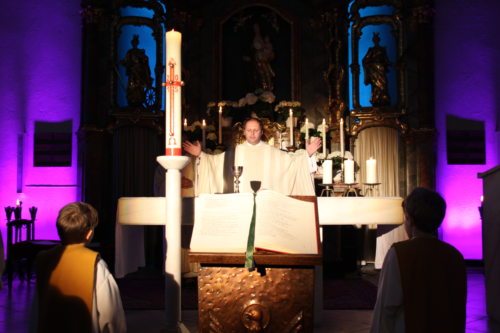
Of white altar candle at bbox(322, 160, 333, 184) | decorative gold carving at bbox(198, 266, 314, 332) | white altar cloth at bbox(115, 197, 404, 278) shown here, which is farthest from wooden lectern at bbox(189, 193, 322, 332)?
white altar candle at bbox(322, 160, 333, 184)

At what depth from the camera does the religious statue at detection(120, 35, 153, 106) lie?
8.55m

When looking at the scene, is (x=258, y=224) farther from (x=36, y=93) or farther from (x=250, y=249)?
(x=36, y=93)

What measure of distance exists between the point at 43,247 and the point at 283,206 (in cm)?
441

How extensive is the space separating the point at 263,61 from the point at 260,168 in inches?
187

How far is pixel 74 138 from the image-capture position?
8.70m

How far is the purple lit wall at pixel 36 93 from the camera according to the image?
28.2ft

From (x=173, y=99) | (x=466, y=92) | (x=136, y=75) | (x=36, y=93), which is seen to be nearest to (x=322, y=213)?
(x=173, y=99)

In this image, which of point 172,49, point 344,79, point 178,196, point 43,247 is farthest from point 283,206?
point 344,79

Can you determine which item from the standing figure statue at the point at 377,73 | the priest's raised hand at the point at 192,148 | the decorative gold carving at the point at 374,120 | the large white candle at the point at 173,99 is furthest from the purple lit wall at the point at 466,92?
the large white candle at the point at 173,99

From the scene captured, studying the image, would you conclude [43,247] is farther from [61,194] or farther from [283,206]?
[283,206]

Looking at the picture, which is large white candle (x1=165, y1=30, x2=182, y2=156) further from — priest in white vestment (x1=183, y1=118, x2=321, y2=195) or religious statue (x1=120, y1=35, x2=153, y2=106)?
religious statue (x1=120, y1=35, x2=153, y2=106)

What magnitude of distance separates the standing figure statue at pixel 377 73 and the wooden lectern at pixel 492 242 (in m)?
4.14

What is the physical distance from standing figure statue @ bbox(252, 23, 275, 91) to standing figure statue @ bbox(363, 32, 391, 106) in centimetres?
138

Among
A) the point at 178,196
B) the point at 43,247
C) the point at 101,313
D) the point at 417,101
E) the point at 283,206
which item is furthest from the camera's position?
the point at 417,101
